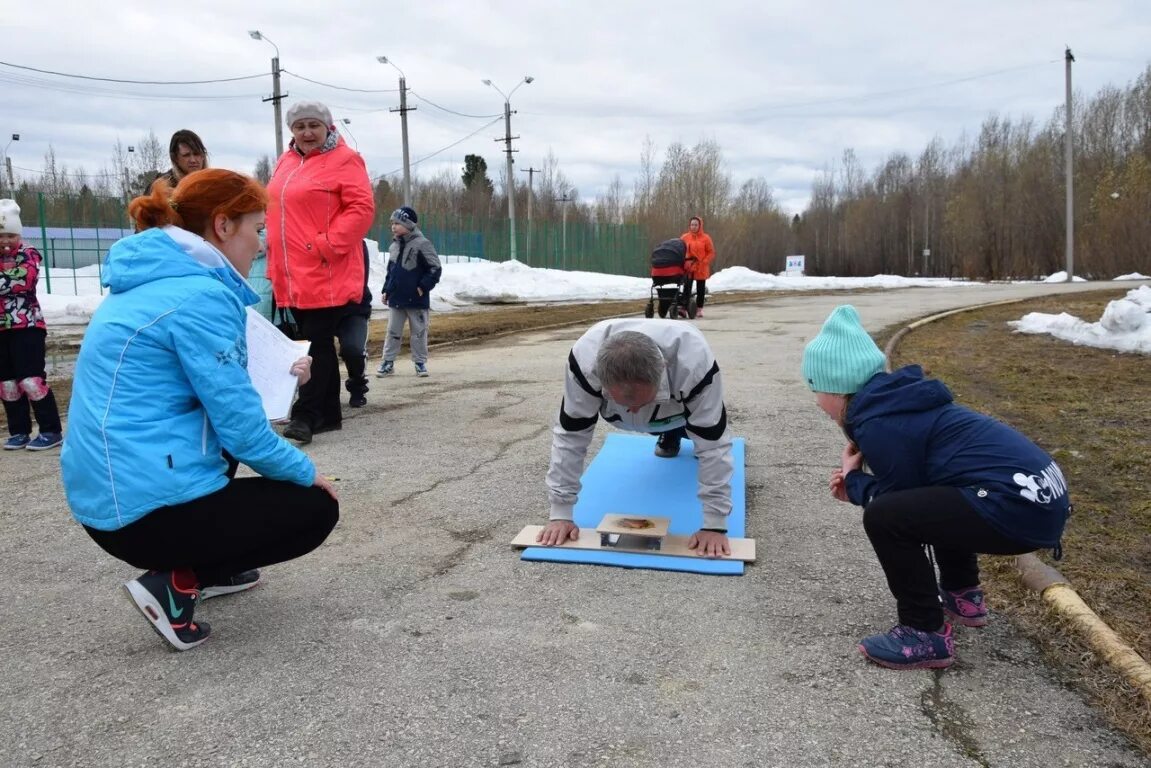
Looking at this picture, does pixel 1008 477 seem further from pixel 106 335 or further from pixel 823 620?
pixel 106 335

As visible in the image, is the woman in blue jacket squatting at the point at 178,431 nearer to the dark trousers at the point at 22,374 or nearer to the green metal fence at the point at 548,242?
the dark trousers at the point at 22,374

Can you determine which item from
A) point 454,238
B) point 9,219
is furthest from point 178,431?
point 454,238

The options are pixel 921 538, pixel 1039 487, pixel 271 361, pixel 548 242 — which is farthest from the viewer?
pixel 548 242

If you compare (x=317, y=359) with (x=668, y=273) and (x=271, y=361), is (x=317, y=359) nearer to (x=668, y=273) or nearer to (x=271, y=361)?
(x=271, y=361)

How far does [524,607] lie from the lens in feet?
10.7

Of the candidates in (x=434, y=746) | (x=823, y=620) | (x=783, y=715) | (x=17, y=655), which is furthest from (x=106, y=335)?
(x=823, y=620)

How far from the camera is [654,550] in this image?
12.3 feet

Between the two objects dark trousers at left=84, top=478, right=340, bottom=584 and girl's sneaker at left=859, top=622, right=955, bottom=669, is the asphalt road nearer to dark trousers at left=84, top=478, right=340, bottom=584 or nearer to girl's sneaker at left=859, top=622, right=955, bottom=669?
girl's sneaker at left=859, top=622, right=955, bottom=669

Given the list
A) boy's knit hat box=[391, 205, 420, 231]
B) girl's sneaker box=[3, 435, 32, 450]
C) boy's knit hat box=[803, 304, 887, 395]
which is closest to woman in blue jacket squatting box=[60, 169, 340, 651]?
boy's knit hat box=[803, 304, 887, 395]

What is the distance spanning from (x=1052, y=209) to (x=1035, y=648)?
58.5 m

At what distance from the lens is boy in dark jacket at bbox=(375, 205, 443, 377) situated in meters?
8.96

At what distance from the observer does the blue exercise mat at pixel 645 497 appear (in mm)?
3680

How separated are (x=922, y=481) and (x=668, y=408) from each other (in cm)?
122

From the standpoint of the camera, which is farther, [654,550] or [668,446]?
[668,446]
